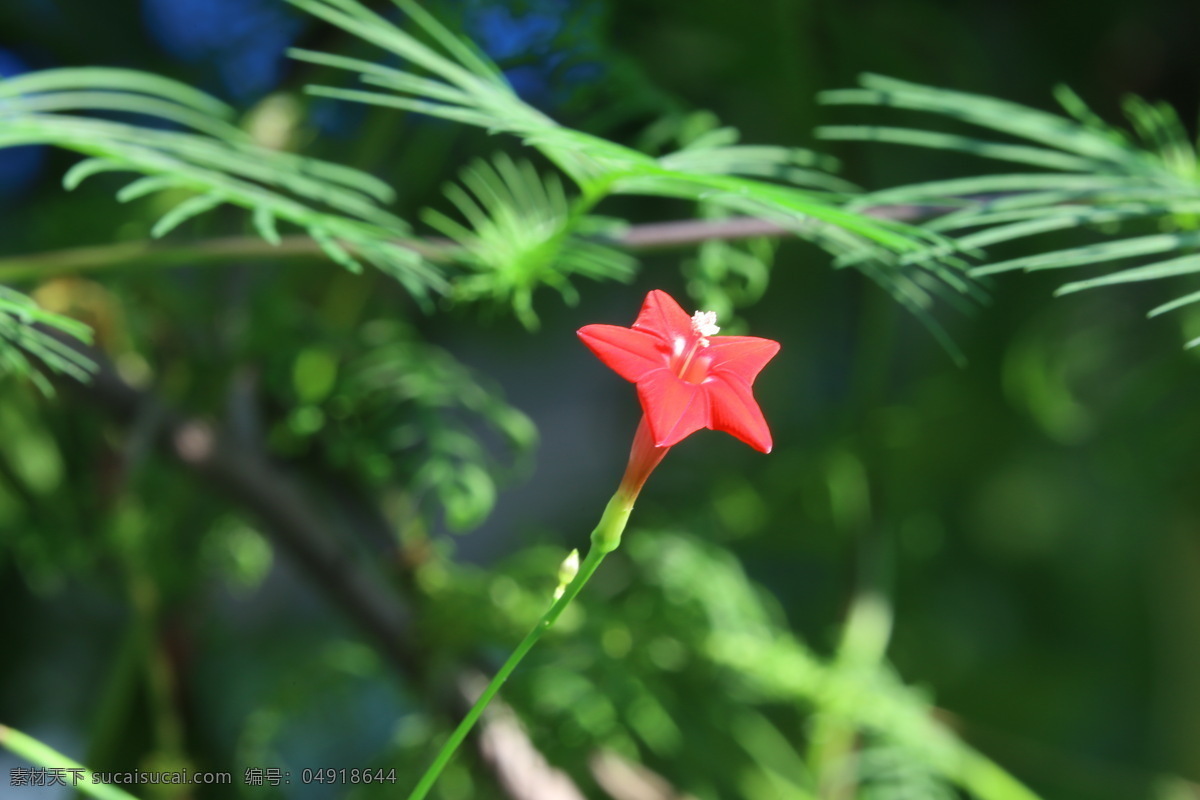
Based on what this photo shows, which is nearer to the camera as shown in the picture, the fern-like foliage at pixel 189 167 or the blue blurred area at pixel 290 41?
the fern-like foliage at pixel 189 167

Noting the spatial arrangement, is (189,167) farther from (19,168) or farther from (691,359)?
(19,168)

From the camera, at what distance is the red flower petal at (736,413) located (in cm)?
19

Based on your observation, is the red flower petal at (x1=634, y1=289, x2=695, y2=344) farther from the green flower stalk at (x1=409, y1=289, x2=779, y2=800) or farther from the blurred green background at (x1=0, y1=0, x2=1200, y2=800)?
the blurred green background at (x1=0, y1=0, x2=1200, y2=800)

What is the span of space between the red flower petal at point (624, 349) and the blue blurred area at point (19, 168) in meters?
0.64

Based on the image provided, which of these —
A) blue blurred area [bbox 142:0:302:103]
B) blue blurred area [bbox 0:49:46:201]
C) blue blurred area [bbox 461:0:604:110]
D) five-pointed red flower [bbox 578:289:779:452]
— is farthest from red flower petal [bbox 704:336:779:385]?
blue blurred area [bbox 0:49:46:201]

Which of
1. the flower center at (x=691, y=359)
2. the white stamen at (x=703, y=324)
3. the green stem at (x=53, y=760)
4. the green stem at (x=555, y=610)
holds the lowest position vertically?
the green stem at (x=53, y=760)

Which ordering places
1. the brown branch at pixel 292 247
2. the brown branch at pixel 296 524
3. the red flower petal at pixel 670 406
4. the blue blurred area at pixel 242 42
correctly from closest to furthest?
1. the red flower petal at pixel 670 406
2. the brown branch at pixel 292 247
3. the brown branch at pixel 296 524
4. the blue blurred area at pixel 242 42

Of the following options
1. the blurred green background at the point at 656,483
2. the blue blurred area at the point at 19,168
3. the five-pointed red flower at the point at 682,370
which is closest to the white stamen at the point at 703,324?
the five-pointed red flower at the point at 682,370

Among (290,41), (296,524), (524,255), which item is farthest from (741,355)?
(290,41)

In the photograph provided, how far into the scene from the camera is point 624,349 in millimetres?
200

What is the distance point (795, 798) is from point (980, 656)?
1.27ft

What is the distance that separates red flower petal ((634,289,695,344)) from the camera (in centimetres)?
22

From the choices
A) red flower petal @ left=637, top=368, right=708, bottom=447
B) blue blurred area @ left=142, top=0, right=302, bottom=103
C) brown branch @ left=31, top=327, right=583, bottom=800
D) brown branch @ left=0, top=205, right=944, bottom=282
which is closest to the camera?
red flower petal @ left=637, top=368, right=708, bottom=447

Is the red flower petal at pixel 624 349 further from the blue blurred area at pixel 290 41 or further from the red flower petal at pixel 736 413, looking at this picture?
the blue blurred area at pixel 290 41
